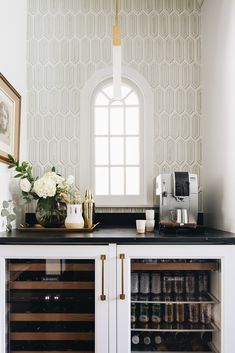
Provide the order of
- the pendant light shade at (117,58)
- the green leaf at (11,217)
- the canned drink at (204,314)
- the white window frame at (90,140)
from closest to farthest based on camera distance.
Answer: the pendant light shade at (117,58)
the canned drink at (204,314)
the green leaf at (11,217)
the white window frame at (90,140)

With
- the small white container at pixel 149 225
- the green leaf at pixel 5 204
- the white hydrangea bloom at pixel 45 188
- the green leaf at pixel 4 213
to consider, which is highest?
the white hydrangea bloom at pixel 45 188

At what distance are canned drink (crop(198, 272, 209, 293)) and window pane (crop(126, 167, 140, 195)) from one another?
89 cm

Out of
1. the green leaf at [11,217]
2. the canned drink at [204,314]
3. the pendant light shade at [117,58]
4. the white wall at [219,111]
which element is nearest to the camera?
the pendant light shade at [117,58]

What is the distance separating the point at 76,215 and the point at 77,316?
0.62 meters

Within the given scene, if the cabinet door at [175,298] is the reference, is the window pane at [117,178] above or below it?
above

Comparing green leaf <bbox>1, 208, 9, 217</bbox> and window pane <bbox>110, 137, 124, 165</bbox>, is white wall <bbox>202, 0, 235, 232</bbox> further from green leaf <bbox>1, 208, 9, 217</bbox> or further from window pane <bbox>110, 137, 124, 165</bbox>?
green leaf <bbox>1, 208, 9, 217</bbox>

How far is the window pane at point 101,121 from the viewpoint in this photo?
104 inches

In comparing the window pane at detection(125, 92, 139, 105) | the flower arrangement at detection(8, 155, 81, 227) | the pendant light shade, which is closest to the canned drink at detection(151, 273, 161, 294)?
the flower arrangement at detection(8, 155, 81, 227)

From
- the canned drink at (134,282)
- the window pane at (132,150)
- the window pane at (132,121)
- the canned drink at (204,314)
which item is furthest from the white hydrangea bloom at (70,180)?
the canned drink at (204,314)

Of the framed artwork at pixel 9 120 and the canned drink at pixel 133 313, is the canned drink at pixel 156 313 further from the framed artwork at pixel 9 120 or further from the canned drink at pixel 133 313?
the framed artwork at pixel 9 120

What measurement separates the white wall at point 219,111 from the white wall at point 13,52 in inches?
54.1

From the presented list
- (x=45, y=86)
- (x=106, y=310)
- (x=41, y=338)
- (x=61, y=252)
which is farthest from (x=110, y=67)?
(x=41, y=338)

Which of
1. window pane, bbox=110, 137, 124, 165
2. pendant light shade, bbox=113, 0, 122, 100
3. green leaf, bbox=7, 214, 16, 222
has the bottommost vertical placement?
green leaf, bbox=7, 214, 16, 222

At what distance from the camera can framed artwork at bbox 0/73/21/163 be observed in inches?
80.7
